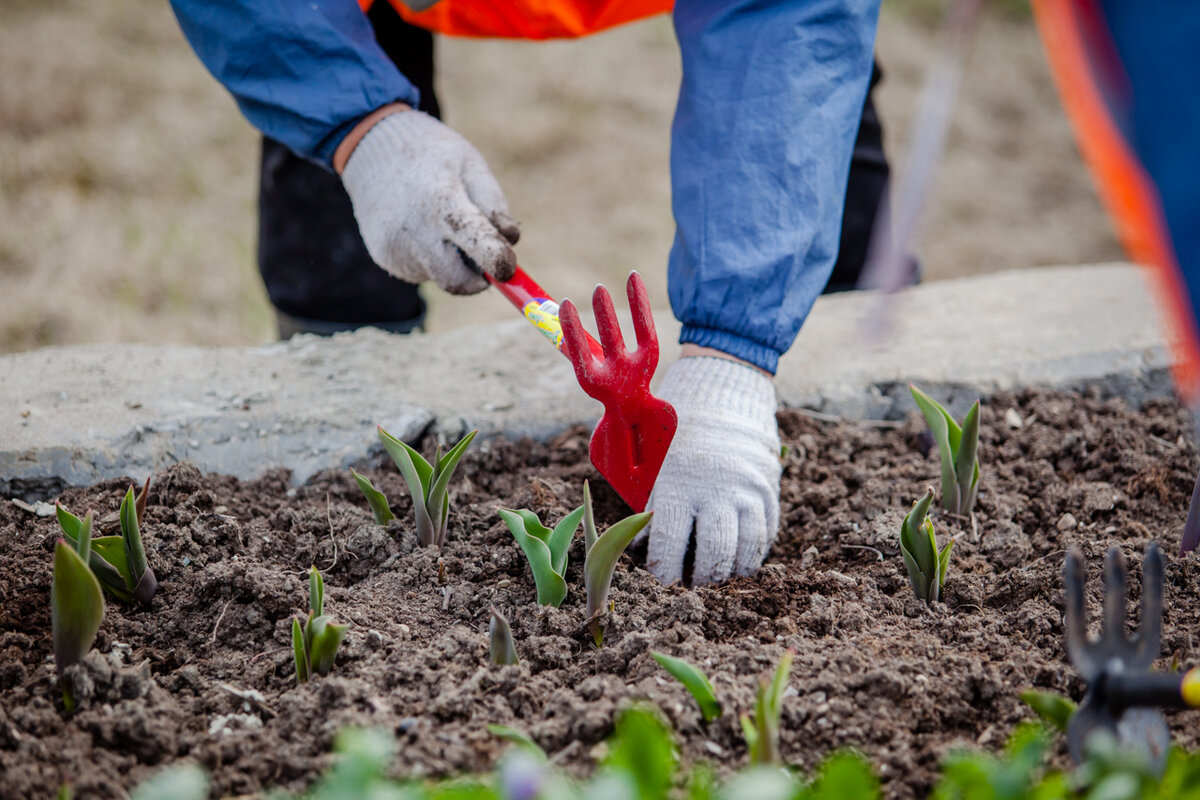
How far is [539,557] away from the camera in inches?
47.9

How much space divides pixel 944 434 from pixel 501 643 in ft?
2.41

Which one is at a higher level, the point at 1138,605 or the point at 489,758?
the point at 1138,605

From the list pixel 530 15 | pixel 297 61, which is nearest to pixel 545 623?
pixel 297 61

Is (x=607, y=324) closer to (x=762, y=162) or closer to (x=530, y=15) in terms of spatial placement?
(x=762, y=162)

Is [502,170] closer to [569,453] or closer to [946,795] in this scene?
[569,453]

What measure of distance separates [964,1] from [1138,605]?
825 millimetres

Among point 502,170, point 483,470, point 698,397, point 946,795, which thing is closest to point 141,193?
point 502,170

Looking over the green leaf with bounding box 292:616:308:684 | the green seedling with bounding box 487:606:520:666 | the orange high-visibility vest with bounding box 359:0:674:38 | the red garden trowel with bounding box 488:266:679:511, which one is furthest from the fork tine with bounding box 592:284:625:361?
the orange high-visibility vest with bounding box 359:0:674:38

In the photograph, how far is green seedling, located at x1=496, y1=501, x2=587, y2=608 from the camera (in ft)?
3.99

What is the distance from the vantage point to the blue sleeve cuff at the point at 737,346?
157cm

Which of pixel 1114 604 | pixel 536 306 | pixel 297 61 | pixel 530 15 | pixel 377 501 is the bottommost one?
pixel 377 501

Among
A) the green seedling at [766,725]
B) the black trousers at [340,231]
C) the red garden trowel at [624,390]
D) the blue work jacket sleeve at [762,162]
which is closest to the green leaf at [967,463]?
the blue work jacket sleeve at [762,162]

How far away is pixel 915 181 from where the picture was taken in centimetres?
84

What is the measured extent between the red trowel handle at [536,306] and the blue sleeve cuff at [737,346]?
0.60ft
